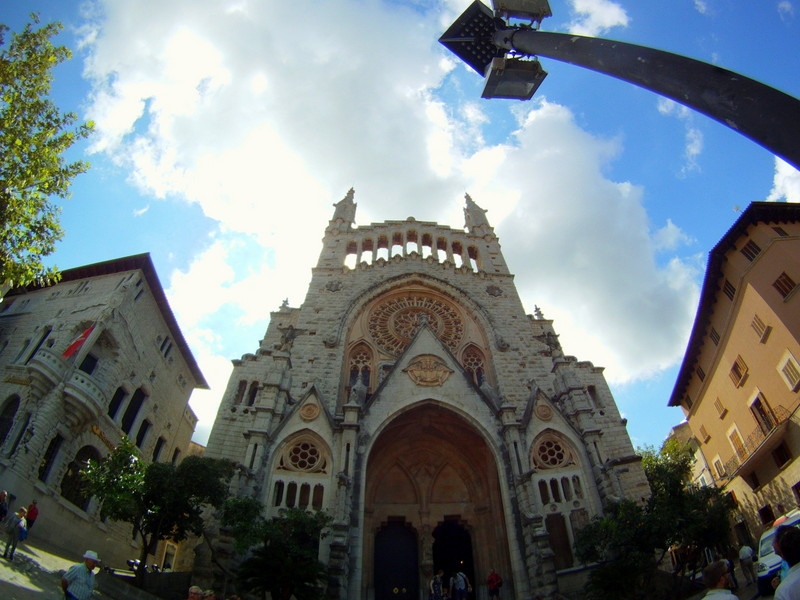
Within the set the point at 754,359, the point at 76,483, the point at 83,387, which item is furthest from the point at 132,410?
the point at 754,359

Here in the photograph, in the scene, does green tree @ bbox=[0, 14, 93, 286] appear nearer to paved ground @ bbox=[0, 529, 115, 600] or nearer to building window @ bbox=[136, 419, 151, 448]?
paved ground @ bbox=[0, 529, 115, 600]

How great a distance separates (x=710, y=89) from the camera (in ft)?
12.6

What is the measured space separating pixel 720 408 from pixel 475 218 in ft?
60.4

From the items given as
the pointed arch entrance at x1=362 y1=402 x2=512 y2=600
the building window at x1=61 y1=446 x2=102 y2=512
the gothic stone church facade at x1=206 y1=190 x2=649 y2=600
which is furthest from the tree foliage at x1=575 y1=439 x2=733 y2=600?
the building window at x1=61 y1=446 x2=102 y2=512

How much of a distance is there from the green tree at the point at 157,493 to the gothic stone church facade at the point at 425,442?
201 cm

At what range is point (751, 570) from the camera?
1412 centimetres

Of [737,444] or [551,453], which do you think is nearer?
[551,453]

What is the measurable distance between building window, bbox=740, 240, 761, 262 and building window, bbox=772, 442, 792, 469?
26.3 feet

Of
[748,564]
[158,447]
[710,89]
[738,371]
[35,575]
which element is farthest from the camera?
[158,447]

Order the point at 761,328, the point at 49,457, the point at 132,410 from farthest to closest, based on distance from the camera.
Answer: the point at 132,410, the point at 761,328, the point at 49,457

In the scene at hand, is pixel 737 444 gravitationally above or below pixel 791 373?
below

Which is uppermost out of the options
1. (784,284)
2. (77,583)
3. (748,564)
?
(784,284)

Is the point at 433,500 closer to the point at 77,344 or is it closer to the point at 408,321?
the point at 408,321

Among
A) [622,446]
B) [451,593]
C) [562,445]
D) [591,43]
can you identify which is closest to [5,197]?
[591,43]
